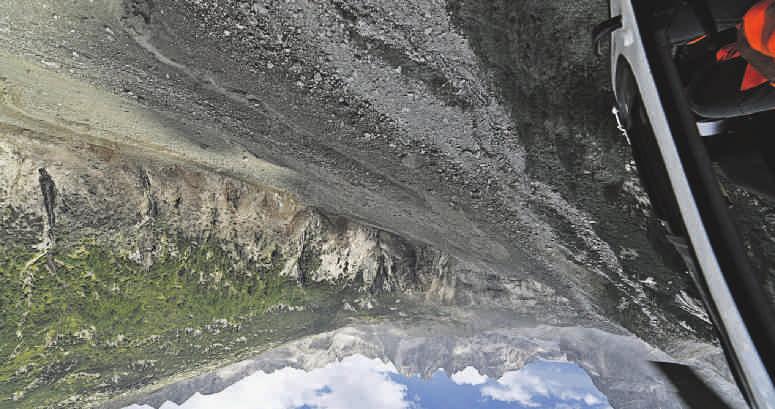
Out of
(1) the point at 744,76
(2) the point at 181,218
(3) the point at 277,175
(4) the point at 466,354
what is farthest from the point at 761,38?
(4) the point at 466,354

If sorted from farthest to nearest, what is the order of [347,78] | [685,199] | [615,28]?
[347,78], [615,28], [685,199]

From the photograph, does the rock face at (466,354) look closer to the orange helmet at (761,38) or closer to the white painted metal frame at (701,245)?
the orange helmet at (761,38)

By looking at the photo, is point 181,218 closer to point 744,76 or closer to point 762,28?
point 744,76

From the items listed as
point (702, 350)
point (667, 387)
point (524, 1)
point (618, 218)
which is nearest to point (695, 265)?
point (667, 387)

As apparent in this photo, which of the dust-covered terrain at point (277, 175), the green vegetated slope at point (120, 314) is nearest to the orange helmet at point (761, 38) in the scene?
the dust-covered terrain at point (277, 175)

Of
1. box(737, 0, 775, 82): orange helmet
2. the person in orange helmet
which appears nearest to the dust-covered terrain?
the person in orange helmet

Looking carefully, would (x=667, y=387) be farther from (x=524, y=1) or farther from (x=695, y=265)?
Result: (x=524, y=1)
